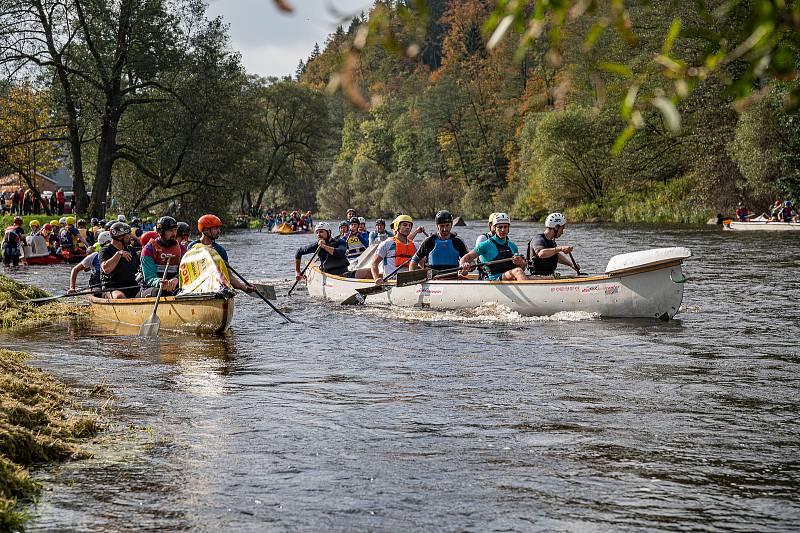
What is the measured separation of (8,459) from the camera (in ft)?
19.8

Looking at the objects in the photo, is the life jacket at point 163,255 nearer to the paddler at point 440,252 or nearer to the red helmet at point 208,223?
the red helmet at point 208,223

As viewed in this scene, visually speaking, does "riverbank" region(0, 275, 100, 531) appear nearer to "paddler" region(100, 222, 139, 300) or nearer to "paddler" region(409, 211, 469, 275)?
"paddler" region(100, 222, 139, 300)

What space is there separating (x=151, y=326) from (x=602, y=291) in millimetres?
6679

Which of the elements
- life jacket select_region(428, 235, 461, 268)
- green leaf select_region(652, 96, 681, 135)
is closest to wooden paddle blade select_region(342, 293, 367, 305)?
life jacket select_region(428, 235, 461, 268)

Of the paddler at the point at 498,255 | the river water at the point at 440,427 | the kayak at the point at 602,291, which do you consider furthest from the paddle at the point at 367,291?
the river water at the point at 440,427

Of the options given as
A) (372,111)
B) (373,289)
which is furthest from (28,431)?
(372,111)

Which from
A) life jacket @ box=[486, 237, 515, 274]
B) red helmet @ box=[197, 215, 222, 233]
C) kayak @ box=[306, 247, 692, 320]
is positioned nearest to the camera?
red helmet @ box=[197, 215, 222, 233]

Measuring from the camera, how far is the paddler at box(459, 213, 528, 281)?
15758 millimetres

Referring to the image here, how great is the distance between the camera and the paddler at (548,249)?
15047 mm

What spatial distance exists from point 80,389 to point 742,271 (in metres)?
18.1

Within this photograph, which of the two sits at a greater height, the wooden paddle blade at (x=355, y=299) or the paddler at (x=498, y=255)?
the paddler at (x=498, y=255)

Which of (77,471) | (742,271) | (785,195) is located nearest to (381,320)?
(77,471)

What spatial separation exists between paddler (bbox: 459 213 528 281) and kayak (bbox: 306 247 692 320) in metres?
0.46

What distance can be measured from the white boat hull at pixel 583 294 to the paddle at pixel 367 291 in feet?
4.20
